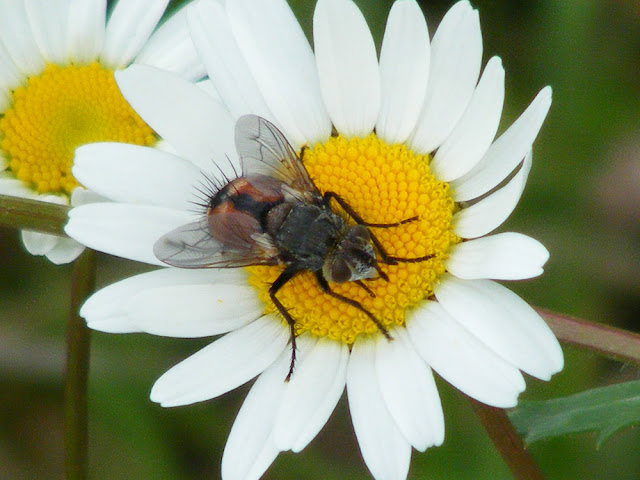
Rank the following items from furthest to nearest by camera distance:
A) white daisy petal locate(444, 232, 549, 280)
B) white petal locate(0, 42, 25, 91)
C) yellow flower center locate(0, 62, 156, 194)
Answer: white petal locate(0, 42, 25, 91) < yellow flower center locate(0, 62, 156, 194) < white daisy petal locate(444, 232, 549, 280)

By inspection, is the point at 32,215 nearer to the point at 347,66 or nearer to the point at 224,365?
the point at 224,365

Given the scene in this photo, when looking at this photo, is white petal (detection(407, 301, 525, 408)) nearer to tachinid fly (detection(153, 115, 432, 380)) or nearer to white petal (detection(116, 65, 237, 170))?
tachinid fly (detection(153, 115, 432, 380))

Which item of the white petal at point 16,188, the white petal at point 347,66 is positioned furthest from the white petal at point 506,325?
the white petal at point 16,188

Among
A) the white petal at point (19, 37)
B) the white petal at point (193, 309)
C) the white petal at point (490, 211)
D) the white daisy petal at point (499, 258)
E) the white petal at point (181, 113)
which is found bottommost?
the white petal at point (193, 309)

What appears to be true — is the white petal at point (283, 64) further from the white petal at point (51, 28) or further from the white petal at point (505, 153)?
the white petal at point (51, 28)

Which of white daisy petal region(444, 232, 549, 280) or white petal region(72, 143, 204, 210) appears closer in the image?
white daisy petal region(444, 232, 549, 280)

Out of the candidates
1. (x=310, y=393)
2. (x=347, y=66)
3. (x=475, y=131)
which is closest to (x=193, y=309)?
(x=310, y=393)

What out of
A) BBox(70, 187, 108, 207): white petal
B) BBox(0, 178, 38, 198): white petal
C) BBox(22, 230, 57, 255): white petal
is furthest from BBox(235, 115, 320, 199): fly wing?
BBox(0, 178, 38, 198): white petal
